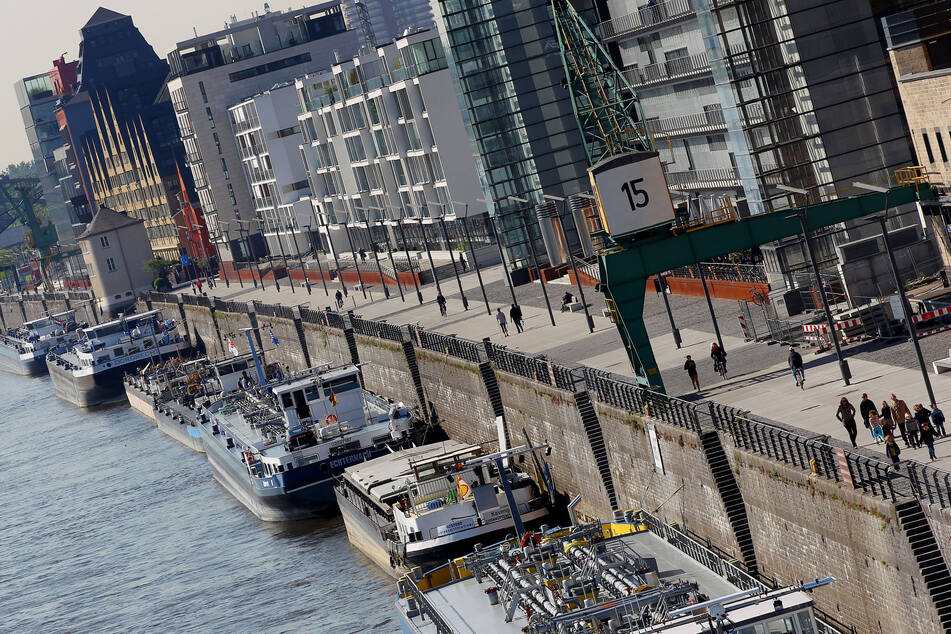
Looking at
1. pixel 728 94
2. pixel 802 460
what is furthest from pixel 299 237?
pixel 802 460

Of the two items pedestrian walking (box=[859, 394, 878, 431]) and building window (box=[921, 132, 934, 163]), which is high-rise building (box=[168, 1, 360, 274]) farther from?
pedestrian walking (box=[859, 394, 878, 431])

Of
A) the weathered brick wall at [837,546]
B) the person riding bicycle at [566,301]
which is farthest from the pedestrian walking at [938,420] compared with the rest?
the person riding bicycle at [566,301]

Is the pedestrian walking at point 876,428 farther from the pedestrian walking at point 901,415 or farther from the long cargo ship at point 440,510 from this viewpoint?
the long cargo ship at point 440,510

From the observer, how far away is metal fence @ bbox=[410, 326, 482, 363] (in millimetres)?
59156

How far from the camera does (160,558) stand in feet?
201

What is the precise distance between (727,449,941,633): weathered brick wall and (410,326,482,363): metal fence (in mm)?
24257

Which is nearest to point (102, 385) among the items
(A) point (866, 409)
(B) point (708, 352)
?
(B) point (708, 352)

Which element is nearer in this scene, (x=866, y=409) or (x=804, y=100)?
(x=866, y=409)

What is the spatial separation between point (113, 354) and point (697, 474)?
90.6 meters

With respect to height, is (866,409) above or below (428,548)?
above

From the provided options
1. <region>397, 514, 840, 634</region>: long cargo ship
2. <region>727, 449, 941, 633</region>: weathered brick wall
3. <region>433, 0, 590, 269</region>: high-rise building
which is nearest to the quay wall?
<region>727, 449, 941, 633</region>: weathered brick wall

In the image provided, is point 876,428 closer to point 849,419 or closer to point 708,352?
point 849,419

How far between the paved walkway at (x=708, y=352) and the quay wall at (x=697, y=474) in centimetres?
298

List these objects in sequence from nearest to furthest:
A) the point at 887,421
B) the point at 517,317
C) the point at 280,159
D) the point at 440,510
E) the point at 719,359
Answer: the point at 887,421 < the point at 440,510 < the point at 719,359 < the point at 517,317 < the point at 280,159
